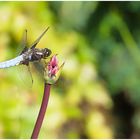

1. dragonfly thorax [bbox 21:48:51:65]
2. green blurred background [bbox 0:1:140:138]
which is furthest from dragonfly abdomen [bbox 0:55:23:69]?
green blurred background [bbox 0:1:140:138]

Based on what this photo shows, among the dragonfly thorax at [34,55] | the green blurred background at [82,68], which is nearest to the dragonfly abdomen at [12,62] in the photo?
the dragonfly thorax at [34,55]

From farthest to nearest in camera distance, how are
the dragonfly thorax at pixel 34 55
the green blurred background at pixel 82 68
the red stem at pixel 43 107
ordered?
1. the green blurred background at pixel 82 68
2. the dragonfly thorax at pixel 34 55
3. the red stem at pixel 43 107

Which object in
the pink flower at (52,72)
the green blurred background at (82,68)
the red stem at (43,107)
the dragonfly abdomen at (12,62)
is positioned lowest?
the green blurred background at (82,68)

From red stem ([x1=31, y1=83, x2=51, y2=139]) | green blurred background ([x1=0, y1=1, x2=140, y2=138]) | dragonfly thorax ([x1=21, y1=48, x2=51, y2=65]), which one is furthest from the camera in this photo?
green blurred background ([x1=0, y1=1, x2=140, y2=138])

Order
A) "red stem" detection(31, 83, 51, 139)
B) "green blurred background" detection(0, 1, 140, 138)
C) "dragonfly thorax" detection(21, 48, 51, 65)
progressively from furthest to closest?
"green blurred background" detection(0, 1, 140, 138), "dragonfly thorax" detection(21, 48, 51, 65), "red stem" detection(31, 83, 51, 139)

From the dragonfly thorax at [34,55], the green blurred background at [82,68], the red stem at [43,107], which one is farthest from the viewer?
the green blurred background at [82,68]

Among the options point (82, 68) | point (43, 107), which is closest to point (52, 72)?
point (43, 107)

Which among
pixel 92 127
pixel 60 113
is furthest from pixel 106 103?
pixel 60 113

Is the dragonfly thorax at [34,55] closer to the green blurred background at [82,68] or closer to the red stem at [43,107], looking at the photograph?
the red stem at [43,107]

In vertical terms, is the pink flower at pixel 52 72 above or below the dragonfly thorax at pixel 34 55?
above

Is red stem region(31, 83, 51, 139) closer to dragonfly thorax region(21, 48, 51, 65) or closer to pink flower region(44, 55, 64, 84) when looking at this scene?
pink flower region(44, 55, 64, 84)
